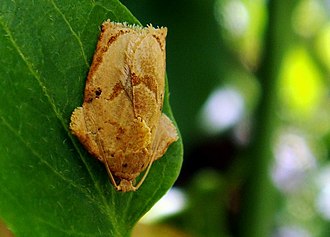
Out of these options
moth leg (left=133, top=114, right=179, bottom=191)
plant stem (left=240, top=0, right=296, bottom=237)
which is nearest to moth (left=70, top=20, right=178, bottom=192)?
moth leg (left=133, top=114, right=179, bottom=191)

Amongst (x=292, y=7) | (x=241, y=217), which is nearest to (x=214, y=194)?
(x=241, y=217)

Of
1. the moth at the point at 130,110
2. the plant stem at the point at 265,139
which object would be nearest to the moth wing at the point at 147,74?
the moth at the point at 130,110

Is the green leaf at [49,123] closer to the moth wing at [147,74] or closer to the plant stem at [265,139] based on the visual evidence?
the moth wing at [147,74]

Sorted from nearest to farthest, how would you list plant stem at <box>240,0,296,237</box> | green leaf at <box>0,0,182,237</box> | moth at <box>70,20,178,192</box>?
green leaf at <box>0,0,182,237</box>, moth at <box>70,20,178,192</box>, plant stem at <box>240,0,296,237</box>

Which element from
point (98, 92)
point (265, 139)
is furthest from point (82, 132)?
point (265, 139)

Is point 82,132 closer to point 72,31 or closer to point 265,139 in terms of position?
point 72,31

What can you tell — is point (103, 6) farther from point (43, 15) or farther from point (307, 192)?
point (307, 192)

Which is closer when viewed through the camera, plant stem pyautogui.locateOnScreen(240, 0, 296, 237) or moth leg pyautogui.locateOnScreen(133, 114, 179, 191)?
moth leg pyautogui.locateOnScreen(133, 114, 179, 191)

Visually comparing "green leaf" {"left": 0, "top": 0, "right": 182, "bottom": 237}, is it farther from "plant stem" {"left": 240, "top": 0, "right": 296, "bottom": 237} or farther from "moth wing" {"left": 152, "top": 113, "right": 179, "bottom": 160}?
"plant stem" {"left": 240, "top": 0, "right": 296, "bottom": 237}
